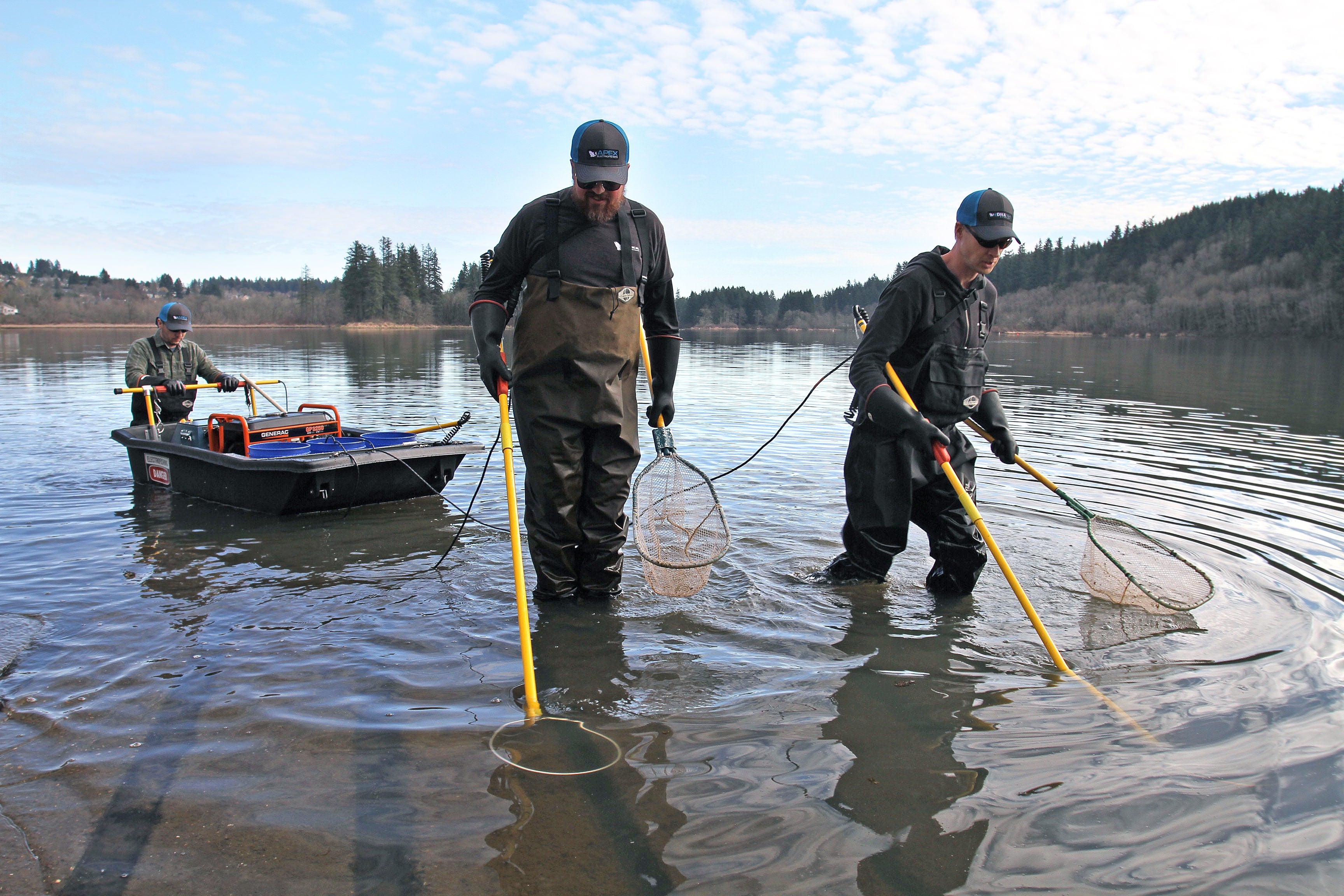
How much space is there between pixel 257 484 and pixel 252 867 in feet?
18.8

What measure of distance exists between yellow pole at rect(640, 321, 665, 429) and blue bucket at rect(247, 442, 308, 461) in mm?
4287

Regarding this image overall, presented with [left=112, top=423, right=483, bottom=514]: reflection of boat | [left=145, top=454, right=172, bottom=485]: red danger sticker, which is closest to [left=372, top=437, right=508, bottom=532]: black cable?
[left=112, top=423, right=483, bottom=514]: reflection of boat

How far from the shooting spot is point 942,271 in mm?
4918

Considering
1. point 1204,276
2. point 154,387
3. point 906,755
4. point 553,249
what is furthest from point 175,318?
point 1204,276

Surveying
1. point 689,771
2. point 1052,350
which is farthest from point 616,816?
point 1052,350

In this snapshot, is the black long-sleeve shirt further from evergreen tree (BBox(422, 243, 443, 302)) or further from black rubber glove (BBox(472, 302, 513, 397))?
evergreen tree (BBox(422, 243, 443, 302))

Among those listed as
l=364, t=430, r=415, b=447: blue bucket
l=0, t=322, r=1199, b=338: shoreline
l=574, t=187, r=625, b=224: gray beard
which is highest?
l=0, t=322, r=1199, b=338: shoreline

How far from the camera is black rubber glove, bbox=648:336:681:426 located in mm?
5145

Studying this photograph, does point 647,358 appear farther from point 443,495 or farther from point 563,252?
point 443,495

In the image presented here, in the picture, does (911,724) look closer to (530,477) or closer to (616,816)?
(616,816)

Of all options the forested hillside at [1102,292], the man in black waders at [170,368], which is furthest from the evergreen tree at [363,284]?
the man in black waders at [170,368]

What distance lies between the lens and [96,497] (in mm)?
8641

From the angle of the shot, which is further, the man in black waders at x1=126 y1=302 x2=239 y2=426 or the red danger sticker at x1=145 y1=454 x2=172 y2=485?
the man in black waders at x1=126 y1=302 x2=239 y2=426

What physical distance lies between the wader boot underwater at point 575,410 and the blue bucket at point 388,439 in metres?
4.00
